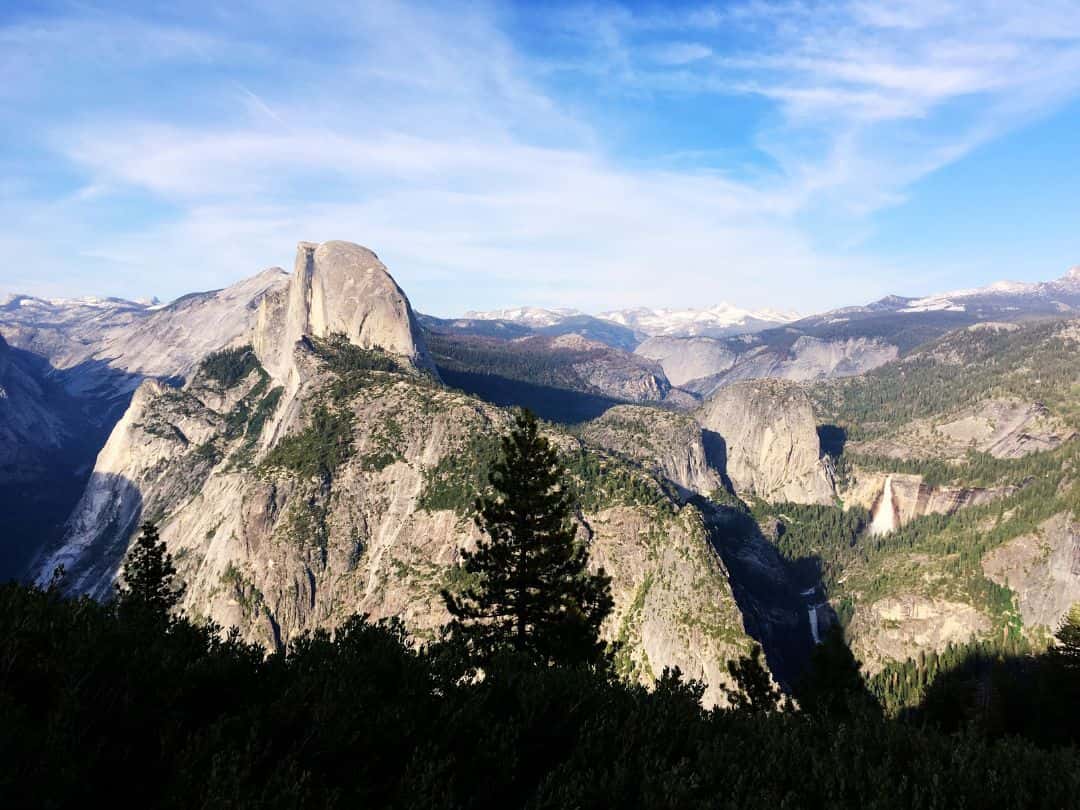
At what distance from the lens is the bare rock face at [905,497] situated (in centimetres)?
16375

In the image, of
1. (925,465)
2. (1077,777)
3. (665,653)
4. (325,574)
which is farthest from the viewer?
(925,465)

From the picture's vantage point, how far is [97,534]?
5640 inches

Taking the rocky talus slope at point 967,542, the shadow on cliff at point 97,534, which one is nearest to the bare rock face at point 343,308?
the shadow on cliff at point 97,534

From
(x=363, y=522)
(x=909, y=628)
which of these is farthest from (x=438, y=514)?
(x=909, y=628)

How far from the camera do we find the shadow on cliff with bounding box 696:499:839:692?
115m

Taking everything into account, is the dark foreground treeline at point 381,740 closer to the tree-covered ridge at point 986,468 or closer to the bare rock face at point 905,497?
the bare rock face at point 905,497

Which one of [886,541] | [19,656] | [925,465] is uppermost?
[19,656]

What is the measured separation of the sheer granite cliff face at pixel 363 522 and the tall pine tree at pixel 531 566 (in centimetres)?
4917

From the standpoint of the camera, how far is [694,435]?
196 metres

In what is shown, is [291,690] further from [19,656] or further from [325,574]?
[325,574]

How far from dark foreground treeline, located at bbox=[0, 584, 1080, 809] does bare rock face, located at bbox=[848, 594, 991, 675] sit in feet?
401

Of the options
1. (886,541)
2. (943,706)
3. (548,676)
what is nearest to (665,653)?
(943,706)

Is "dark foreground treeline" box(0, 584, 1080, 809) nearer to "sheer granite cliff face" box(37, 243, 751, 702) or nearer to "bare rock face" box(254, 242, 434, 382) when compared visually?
"sheer granite cliff face" box(37, 243, 751, 702)

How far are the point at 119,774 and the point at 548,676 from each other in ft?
27.3
